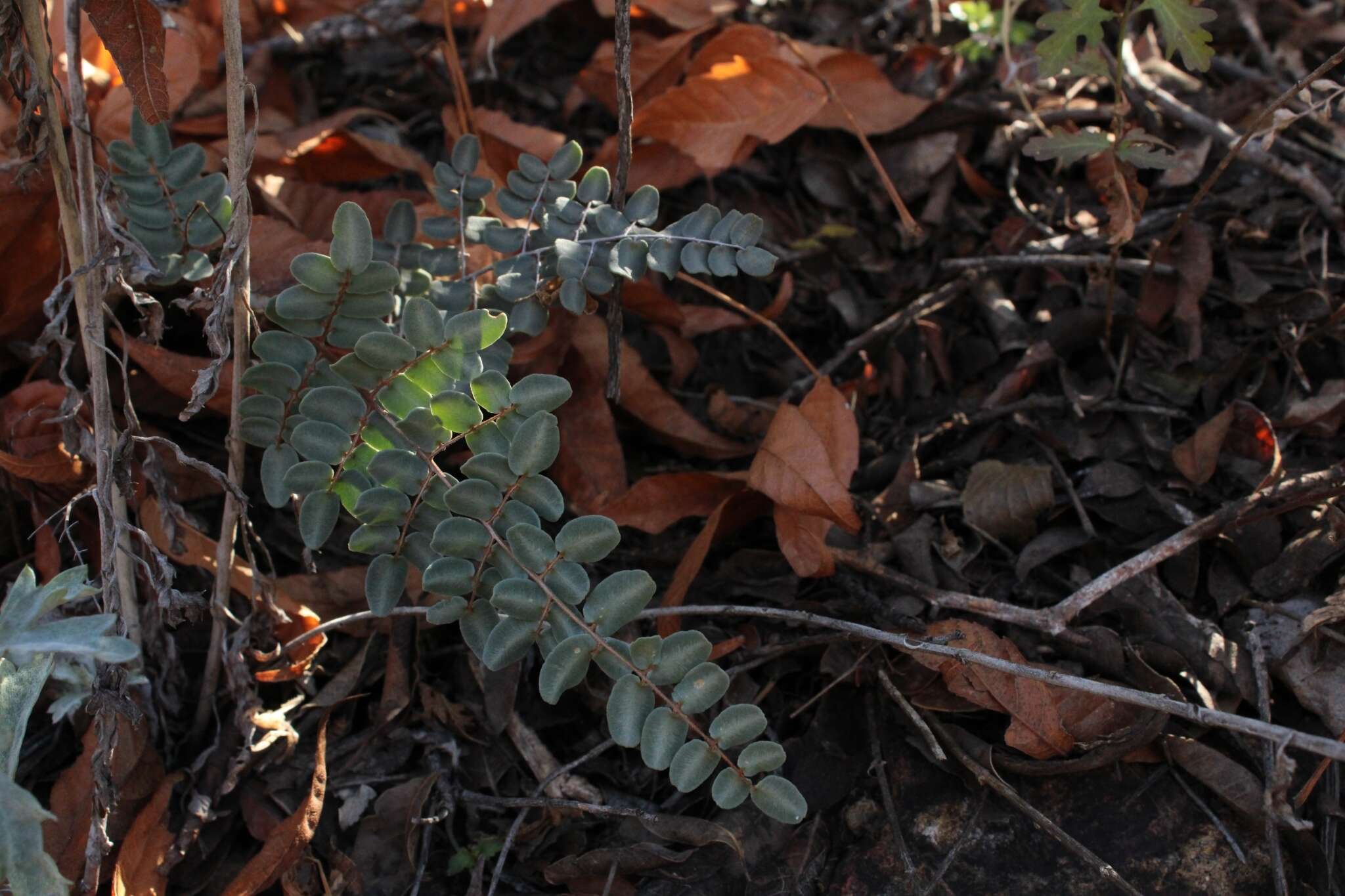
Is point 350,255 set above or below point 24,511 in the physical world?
above

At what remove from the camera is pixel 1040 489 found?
6.33 feet

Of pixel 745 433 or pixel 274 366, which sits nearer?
pixel 274 366

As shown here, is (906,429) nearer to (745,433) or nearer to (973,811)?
(745,433)

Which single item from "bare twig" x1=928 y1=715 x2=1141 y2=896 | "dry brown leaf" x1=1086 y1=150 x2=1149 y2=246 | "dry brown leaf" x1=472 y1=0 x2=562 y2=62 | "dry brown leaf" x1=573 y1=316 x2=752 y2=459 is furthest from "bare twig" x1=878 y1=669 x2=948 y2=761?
"dry brown leaf" x1=472 y1=0 x2=562 y2=62

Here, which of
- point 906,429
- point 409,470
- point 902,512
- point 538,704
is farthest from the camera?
point 906,429

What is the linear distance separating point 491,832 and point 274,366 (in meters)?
0.80

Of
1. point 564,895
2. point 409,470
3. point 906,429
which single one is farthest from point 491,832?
point 906,429

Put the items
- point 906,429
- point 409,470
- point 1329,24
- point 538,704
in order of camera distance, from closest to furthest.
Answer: point 409,470 → point 538,704 → point 906,429 → point 1329,24

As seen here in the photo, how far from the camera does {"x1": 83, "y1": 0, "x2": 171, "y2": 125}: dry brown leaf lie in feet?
4.65

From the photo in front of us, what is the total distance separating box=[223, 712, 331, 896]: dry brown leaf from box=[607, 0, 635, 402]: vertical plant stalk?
0.83m

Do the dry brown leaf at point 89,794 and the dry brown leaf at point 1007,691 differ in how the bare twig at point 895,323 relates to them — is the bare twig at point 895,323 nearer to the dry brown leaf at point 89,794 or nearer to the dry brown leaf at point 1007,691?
the dry brown leaf at point 1007,691

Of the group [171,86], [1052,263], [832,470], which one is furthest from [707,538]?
[171,86]

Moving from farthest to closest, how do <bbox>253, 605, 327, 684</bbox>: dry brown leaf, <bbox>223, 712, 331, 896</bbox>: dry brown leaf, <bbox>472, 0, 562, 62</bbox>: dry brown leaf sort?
<bbox>472, 0, 562, 62</bbox>: dry brown leaf, <bbox>253, 605, 327, 684</bbox>: dry brown leaf, <bbox>223, 712, 331, 896</bbox>: dry brown leaf

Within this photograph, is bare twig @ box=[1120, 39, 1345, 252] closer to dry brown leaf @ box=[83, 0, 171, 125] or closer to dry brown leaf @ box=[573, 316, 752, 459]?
dry brown leaf @ box=[573, 316, 752, 459]
